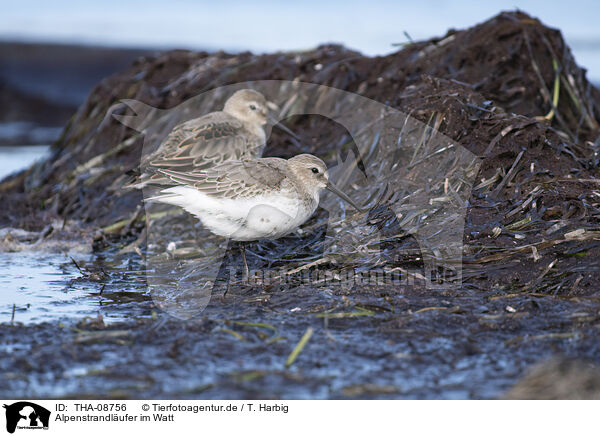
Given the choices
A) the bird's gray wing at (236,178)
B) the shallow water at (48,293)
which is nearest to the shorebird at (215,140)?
the bird's gray wing at (236,178)

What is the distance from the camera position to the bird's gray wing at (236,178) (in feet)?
16.0

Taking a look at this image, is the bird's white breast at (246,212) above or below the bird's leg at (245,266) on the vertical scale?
above

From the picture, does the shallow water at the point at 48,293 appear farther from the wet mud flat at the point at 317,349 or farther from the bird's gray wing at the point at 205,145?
the bird's gray wing at the point at 205,145

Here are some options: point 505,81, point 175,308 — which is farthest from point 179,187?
point 505,81

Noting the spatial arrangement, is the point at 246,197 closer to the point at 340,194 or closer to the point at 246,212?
the point at 246,212

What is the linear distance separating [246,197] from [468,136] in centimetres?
190

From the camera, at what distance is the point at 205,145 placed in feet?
18.7

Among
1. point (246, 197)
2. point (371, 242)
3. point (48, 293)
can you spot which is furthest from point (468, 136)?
point (48, 293)

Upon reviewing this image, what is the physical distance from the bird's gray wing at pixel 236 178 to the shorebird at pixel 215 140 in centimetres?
A: 18

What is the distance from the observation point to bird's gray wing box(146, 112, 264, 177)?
5.44m

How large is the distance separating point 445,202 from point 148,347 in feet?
8.15

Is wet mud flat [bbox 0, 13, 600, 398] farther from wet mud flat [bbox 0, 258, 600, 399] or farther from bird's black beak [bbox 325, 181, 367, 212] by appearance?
bird's black beak [bbox 325, 181, 367, 212]

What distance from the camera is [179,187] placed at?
502 centimetres

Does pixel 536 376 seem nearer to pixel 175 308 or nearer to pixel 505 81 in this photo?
pixel 175 308
